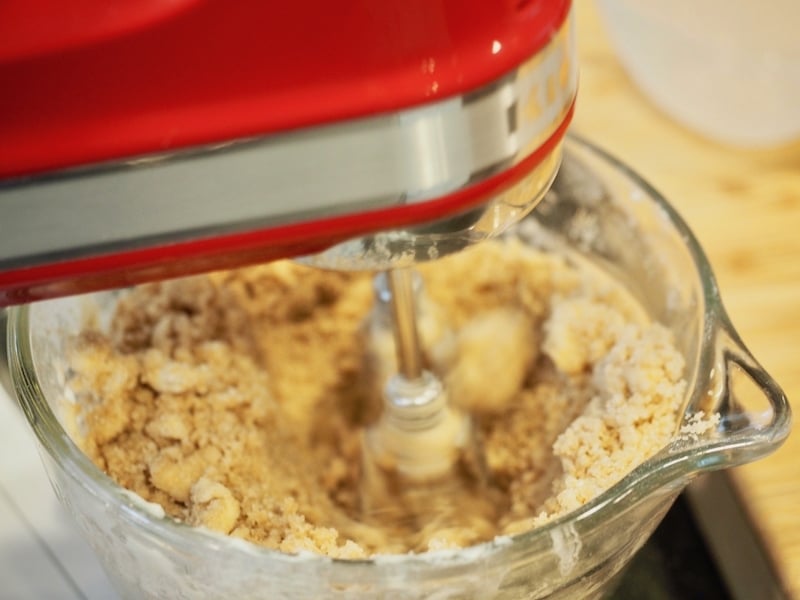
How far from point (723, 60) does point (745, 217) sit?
9 centimetres

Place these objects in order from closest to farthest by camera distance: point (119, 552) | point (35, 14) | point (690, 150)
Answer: point (35, 14), point (119, 552), point (690, 150)

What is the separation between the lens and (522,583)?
0.98 ft

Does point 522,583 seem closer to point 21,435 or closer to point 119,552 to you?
point 119,552

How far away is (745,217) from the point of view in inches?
20.3

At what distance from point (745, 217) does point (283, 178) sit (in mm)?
359

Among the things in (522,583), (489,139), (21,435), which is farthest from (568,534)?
(21,435)

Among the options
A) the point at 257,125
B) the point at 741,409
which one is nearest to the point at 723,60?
the point at 741,409

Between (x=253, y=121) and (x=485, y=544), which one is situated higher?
(x=253, y=121)

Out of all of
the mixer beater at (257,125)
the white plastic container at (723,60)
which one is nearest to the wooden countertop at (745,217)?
the white plastic container at (723,60)

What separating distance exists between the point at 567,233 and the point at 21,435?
0.29m

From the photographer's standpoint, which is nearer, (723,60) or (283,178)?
(283,178)

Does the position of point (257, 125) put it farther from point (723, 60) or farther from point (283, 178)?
point (723, 60)

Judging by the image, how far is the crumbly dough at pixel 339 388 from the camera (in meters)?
0.34

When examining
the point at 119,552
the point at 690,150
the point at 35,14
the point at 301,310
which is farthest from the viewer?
the point at 690,150
